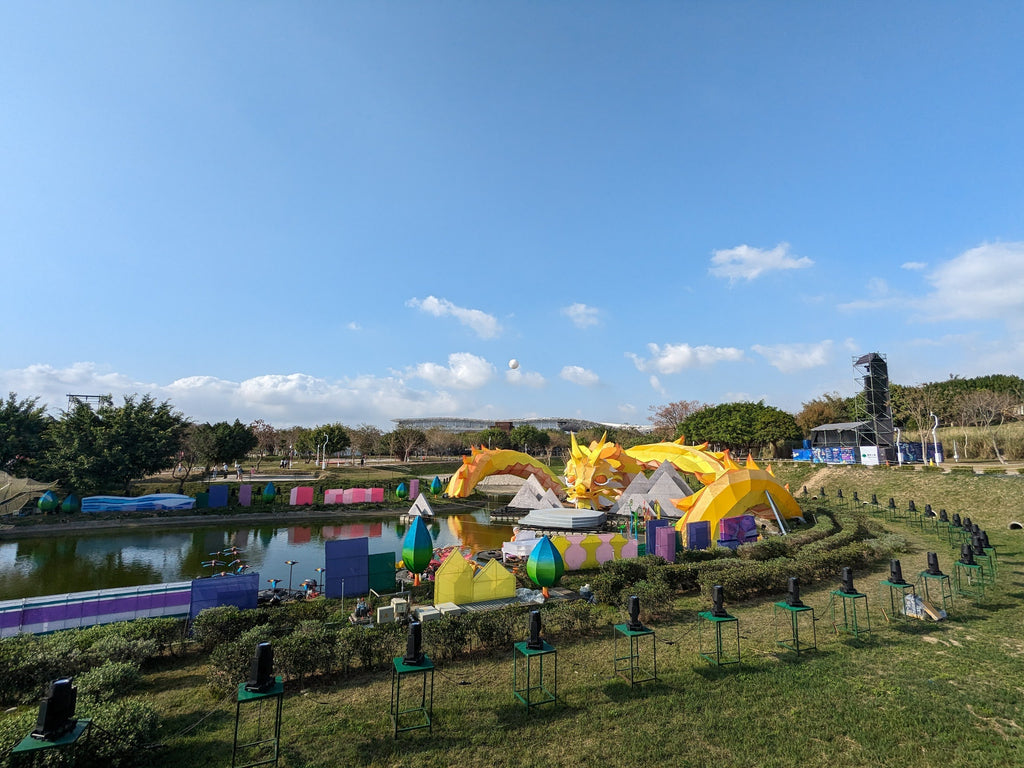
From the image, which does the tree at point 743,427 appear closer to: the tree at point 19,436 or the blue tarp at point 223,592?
the blue tarp at point 223,592

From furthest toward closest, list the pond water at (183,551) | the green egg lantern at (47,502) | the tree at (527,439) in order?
the tree at (527,439)
the green egg lantern at (47,502)
the pond water at (183,551)

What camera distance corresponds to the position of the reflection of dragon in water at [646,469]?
27.3 meters

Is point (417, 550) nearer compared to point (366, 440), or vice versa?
point (417, 550)

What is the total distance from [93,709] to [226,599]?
7.10m

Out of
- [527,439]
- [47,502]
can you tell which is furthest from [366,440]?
[47,502]

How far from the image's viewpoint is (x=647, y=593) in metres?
14.5

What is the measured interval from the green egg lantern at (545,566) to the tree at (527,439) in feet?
254

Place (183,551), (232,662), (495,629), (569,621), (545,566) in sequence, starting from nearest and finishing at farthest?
(232,662) → (495,629) → (569,621) → (545,566) → (183,551)

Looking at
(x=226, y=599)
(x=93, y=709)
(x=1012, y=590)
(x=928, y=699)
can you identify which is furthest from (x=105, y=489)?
(x=1012, y=590)

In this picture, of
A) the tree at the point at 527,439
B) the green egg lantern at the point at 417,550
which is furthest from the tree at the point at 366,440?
the green egg lantern at the point at 417,550

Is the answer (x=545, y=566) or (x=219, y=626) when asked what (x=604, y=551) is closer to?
(x=545, y=566)

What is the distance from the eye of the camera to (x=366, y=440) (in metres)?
91.6

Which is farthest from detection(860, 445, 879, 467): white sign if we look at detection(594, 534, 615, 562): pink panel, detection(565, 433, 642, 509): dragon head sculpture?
detection(594, 534, 615, 562): pink panel

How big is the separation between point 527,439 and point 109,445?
68.0 meters
